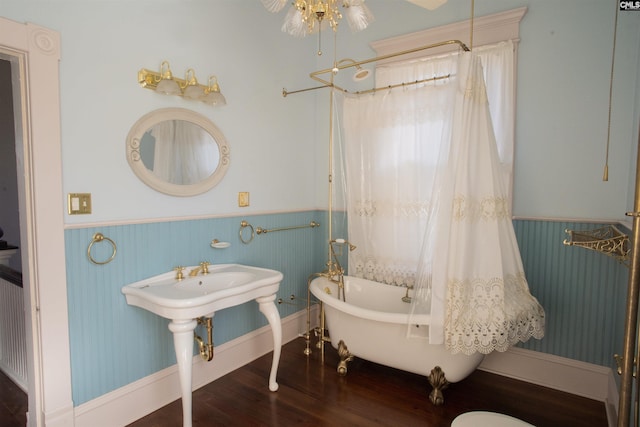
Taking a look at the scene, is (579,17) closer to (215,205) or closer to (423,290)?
(423,290)

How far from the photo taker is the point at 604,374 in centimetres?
229

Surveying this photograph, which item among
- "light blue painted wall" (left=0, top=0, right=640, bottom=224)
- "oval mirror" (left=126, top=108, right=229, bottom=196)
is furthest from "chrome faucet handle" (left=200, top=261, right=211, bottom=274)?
"oval mirror" (left=126, top=108, right=229, bottom=196)

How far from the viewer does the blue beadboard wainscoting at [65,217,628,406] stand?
6.17 feet

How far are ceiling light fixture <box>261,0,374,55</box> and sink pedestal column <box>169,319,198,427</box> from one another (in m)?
1.54

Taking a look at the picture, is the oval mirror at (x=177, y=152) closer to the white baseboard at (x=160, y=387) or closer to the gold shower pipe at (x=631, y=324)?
the white baseboard at (x=160, y=387)

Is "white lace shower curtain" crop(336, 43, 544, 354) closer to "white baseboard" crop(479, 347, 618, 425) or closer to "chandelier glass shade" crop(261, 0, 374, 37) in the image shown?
"white baseboard" crop(479, 347, 618, 425)

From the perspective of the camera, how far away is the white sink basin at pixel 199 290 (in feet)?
5.86

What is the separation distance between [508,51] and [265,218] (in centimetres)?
211

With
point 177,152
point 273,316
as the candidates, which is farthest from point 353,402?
point 177,152

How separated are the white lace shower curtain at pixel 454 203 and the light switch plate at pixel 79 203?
182 cm

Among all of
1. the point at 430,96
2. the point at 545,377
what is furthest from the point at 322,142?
the point at 545,377

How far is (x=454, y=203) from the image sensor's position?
1972mm

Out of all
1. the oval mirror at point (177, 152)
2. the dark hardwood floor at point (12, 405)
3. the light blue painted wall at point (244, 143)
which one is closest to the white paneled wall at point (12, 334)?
the dark hardwood floor at point (12, 405)

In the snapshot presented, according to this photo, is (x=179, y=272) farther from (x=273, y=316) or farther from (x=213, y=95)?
(x=213, y=95)
